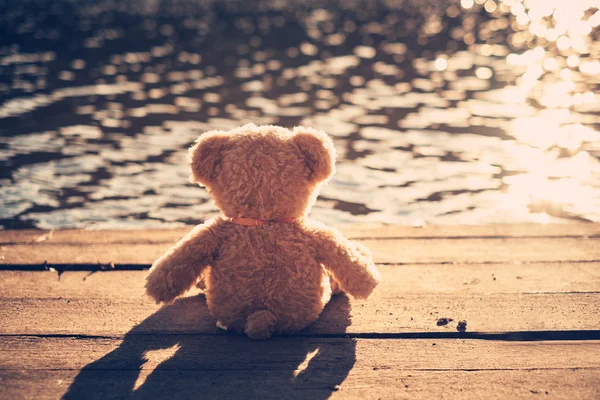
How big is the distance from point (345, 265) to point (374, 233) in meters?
1.38

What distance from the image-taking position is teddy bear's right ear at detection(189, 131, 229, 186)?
8.51 feet

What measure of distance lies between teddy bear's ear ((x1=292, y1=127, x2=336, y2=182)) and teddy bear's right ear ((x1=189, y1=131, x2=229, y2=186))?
29 cm

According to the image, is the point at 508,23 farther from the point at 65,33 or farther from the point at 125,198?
the point at 125,198

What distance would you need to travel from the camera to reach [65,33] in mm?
16938

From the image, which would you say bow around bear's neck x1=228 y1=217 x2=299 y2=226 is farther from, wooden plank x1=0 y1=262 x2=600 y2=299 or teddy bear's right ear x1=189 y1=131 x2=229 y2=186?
wooden plank x1=0 y1=262 x2=600 y2=299

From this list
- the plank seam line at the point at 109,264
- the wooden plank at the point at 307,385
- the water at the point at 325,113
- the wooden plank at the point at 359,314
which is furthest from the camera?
the water at the point at 325,113

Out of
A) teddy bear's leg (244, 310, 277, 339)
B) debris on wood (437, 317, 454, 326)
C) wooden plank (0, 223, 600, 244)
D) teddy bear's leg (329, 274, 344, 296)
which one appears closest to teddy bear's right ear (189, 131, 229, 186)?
teddy bear's leg (244, 310, 277, 339)

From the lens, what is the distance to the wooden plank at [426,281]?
10.1ft

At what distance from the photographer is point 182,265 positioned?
2.52 meters

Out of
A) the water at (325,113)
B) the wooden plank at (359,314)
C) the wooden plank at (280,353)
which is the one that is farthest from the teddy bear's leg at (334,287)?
the water at (325,113)

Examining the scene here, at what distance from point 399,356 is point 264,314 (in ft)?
1.75

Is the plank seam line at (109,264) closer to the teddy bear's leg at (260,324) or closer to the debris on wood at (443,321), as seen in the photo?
the debris on wood at (443,321)

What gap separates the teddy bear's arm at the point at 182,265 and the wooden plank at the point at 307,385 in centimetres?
31

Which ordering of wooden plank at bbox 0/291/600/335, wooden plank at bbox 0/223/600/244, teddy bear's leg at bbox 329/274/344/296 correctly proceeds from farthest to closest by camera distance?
wooden plank at bbox 0/223/600/244, teddy bear's leg at bbox 329/274/344/296, wooden plank at bbox 0/291/600/335
